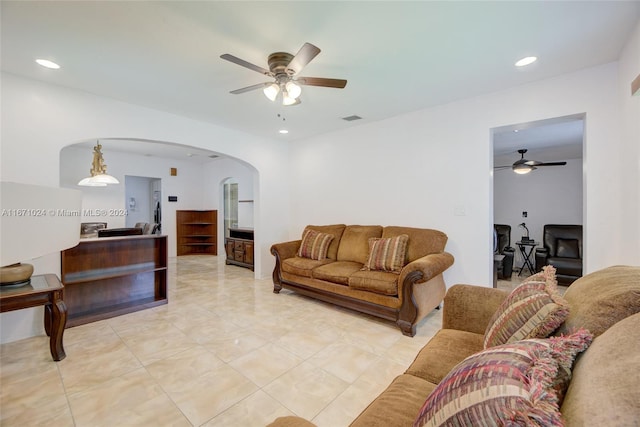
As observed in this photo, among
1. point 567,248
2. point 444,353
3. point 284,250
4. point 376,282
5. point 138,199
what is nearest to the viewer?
point 444,353

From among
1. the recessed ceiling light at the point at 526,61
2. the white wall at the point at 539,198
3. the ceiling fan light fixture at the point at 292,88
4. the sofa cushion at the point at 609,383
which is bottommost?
the sofa cushion at the point at 609,383

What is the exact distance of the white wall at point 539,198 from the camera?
555 cm

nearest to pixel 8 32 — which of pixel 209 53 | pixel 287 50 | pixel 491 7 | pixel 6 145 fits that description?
pixel 6 145

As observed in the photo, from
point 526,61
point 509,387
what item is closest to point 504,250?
point 526,61

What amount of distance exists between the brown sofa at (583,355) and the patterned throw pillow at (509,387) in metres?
0.04

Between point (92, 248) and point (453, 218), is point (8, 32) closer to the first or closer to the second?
point (92, 248)

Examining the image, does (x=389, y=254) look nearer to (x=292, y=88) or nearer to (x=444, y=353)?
(x=444, y=353)

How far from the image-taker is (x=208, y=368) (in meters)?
2.16

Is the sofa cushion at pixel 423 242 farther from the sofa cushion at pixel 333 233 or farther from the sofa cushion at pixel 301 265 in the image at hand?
the sofa cushion at pixel 301 265

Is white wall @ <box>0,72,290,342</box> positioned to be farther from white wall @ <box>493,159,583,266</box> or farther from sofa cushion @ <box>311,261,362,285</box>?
white wall @ <box>493,159,583,266</box>

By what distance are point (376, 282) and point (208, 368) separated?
5.90 feet

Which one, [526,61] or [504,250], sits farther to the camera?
[504,250]

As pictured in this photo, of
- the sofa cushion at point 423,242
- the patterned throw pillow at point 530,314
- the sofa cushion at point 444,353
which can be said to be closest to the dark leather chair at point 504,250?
the sofa cushion at point 423,242

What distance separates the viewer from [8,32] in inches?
80.0
